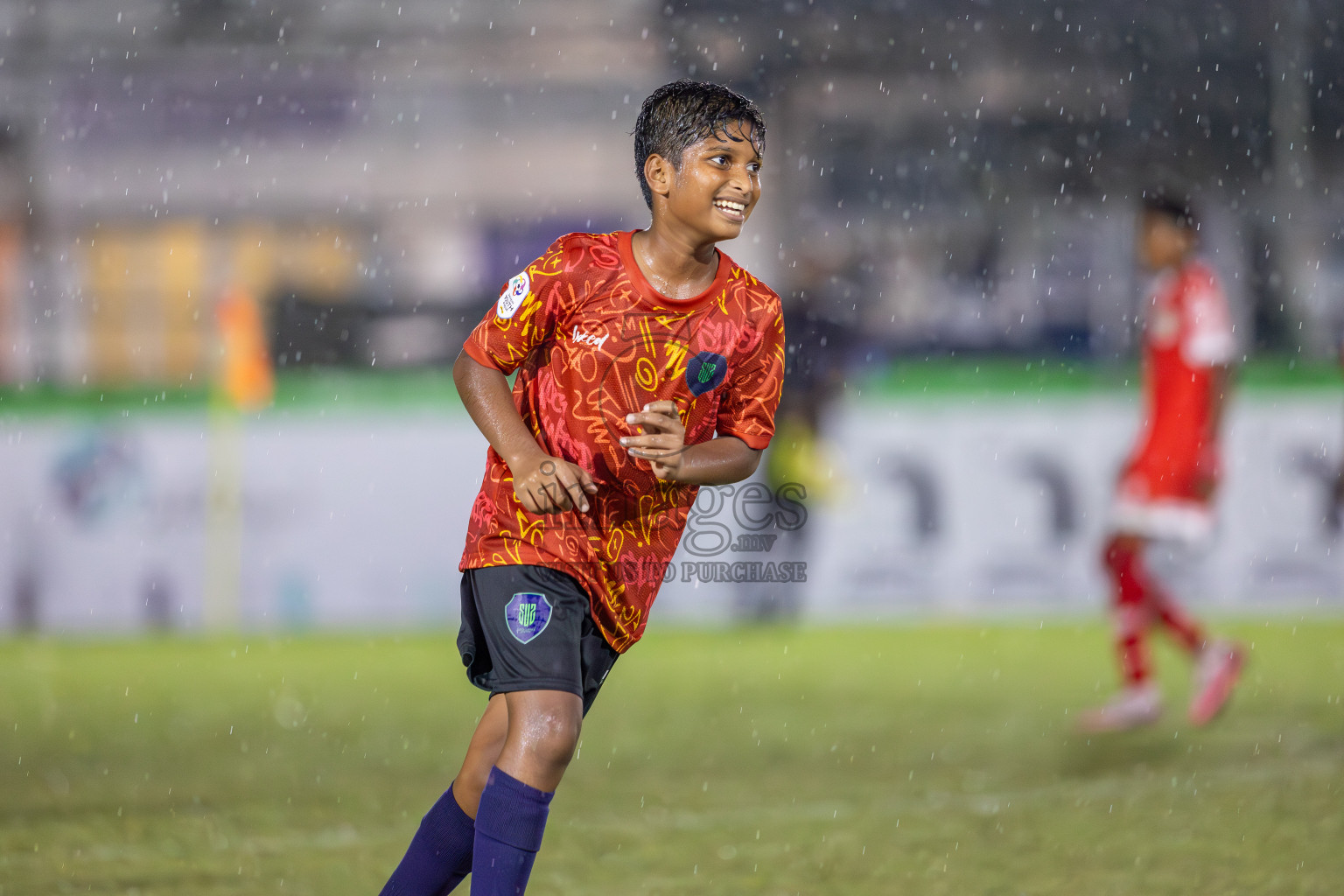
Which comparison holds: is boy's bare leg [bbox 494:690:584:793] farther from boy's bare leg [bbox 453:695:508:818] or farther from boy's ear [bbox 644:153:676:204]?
boy's ear [bbox 644:153:676:204]

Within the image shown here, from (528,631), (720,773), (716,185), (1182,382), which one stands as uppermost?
(716,185)

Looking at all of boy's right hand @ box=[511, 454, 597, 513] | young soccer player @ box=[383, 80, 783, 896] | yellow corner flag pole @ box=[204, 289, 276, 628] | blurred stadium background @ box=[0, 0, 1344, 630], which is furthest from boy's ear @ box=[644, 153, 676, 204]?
yellow corner flag pole @ box=[204, 289, 276, 628]

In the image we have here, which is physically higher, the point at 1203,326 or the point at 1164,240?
the point at 1164,240

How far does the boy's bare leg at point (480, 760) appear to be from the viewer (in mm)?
2564

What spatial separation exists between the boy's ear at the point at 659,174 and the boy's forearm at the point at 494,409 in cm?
40

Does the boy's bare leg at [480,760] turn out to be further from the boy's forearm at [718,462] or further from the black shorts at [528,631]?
the boy's forearm at [718,462]

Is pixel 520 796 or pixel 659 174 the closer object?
pixel 520 796

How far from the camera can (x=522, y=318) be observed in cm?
249

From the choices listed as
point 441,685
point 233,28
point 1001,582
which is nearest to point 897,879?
point 441,685

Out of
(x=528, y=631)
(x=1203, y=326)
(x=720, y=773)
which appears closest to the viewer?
(x=528, y=631)

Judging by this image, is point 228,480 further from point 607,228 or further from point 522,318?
point 522,318

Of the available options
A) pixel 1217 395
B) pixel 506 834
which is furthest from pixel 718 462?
pixel 1217 395

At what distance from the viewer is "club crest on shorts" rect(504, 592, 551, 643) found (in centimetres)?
242

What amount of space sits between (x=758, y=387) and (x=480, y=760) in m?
0.80
